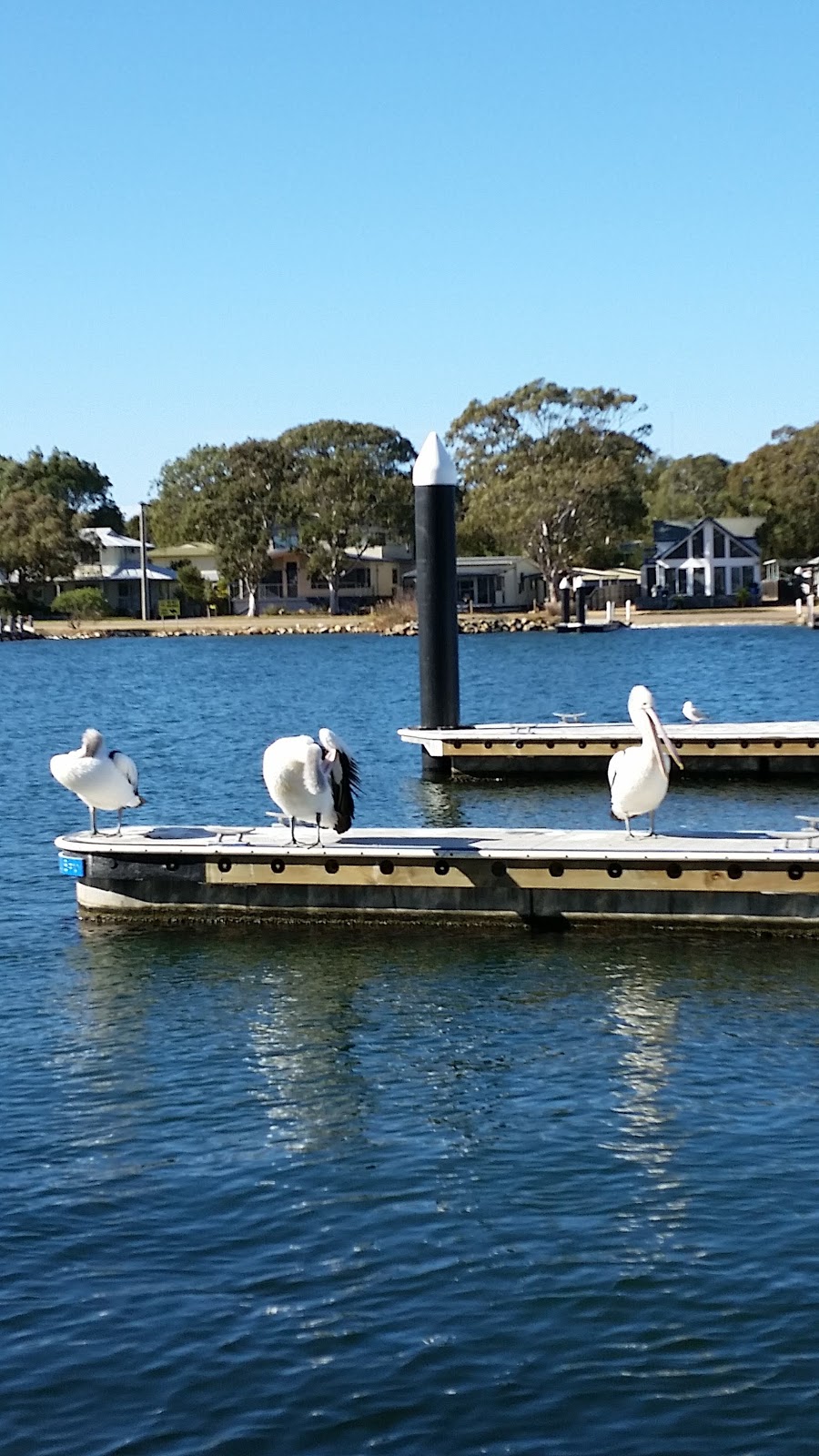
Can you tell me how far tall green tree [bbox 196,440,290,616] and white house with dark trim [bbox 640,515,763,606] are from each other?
84.2 ft

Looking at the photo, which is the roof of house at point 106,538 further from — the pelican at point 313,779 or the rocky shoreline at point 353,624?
the pelican at point 313,779

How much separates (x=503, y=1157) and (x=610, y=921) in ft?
20.4

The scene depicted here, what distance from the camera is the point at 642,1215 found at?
10484mm

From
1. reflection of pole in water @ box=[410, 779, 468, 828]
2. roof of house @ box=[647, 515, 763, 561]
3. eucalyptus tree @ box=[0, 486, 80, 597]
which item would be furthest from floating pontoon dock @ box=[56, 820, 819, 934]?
roof of house @ box=[647, 515, 763, 561]

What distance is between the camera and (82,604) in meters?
121

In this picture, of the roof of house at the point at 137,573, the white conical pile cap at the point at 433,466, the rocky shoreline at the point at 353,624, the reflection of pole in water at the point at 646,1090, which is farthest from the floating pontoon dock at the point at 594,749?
the roof of house at the point at 137,573

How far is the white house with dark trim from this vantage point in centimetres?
12106

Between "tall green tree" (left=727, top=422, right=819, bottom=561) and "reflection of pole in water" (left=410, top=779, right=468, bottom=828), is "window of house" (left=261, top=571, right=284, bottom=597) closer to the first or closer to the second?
"tall green tree" (left=727, top=422, right=819, bottom=561)

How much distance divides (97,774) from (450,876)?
3808 millimetres

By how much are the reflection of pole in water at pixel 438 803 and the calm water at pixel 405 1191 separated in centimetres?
697

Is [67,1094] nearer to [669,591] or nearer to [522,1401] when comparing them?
[522,1401]

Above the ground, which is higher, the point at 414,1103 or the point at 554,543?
the point at 554,543

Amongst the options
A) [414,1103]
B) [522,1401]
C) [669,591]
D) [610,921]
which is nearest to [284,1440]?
[522,1401]

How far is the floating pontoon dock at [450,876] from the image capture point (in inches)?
671
